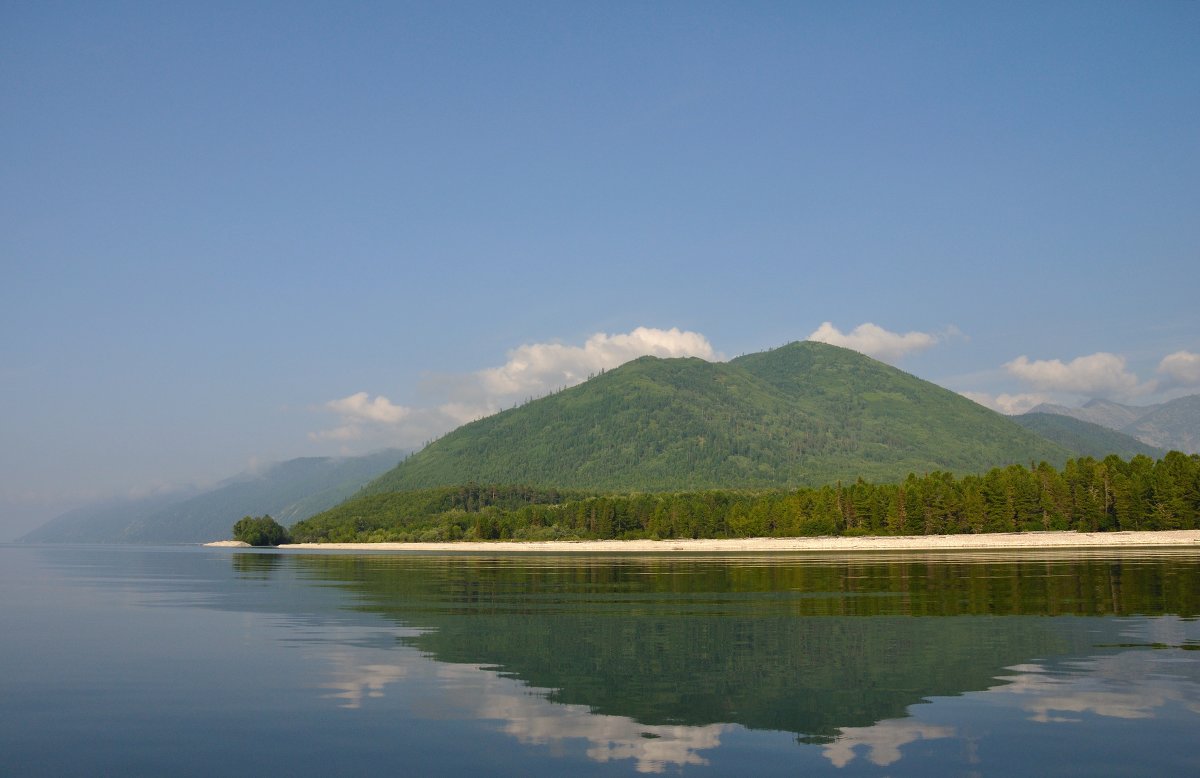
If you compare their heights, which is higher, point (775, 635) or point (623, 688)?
point (623, 688)

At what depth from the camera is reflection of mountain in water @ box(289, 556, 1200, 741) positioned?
2664 centimetres

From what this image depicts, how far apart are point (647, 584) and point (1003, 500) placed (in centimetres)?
13524

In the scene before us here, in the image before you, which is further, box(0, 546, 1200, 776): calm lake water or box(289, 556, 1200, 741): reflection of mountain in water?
box(289, 556, 1200, 741): reflection of mountain in water

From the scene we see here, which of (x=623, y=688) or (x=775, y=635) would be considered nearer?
(x=623, y=688)

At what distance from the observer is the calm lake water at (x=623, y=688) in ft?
68.2

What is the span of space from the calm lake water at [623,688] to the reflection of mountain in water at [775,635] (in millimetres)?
173

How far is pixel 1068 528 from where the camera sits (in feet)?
583

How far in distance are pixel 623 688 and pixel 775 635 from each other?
1313 cm

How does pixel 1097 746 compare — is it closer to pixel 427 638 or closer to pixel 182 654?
pixel 427 638

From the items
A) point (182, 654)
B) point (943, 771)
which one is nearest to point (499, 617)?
point (182, 654)

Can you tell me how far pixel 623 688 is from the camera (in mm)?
28328

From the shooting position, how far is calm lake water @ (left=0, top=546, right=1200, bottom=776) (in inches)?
818

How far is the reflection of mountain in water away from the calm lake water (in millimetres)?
173

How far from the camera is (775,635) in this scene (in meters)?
39.4
